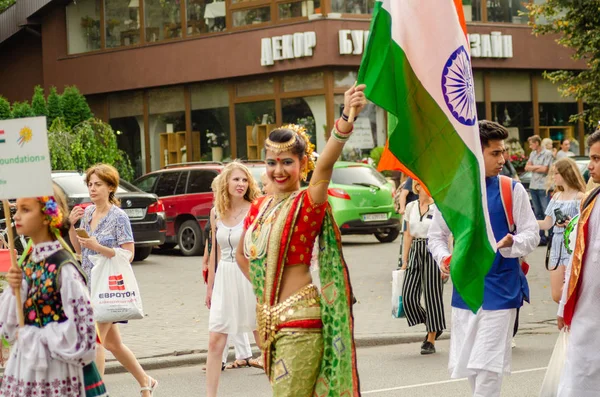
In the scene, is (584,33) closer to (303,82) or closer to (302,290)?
(303,82)

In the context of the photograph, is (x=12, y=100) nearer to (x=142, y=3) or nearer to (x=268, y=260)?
(x=142, y=3)

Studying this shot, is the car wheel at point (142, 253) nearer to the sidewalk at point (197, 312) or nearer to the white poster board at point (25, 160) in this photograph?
the sidewalk at point (197, 312)

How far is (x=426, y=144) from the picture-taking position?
603 cm

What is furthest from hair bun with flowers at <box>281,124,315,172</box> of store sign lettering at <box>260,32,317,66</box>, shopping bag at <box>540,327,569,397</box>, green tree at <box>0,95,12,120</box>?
green tree at <box>0,95,12,120</box>

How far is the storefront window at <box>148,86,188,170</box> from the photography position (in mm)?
34688

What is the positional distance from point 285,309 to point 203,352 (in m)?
6.05

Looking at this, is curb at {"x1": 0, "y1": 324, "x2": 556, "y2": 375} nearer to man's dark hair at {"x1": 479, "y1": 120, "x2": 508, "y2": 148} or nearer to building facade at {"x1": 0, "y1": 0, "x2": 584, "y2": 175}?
man's dark hair at {"x1": 479, "y1": 120, "x2": 508, "y2": 148}

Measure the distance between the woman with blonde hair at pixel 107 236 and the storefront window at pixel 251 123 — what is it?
75.1 ft

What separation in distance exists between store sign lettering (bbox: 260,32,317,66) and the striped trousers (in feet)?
62.7

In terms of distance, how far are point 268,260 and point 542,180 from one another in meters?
17.4

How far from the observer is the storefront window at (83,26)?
35906 millimetres

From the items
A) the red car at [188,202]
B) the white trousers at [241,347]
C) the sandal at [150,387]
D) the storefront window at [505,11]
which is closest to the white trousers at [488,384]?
the sandal at [150,387]

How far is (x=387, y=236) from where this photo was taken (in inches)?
955

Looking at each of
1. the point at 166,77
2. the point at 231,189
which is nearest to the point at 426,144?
the point at 231,189
